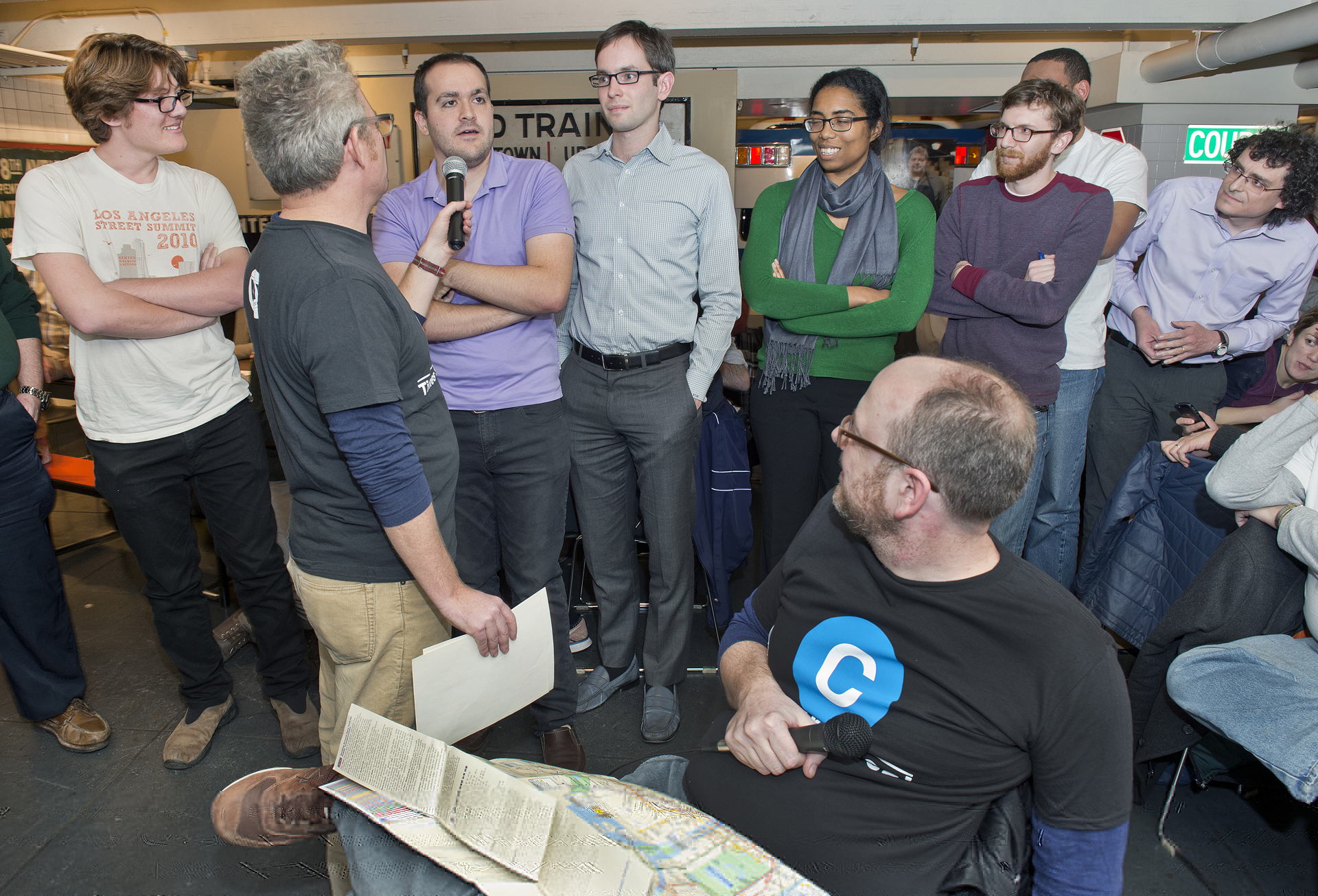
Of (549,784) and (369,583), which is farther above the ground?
(369,583)

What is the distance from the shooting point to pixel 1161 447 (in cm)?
238

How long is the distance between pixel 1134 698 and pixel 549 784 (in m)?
1.72

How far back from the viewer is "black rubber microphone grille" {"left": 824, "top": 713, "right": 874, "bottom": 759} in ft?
3.66

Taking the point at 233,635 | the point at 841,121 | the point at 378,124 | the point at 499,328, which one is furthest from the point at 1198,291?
the point at 233,635

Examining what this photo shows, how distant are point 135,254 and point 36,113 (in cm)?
469

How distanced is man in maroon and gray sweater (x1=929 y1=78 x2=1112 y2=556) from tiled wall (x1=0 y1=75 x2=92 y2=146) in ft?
18.4

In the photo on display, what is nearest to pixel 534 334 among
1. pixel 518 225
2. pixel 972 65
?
pixel 518 225

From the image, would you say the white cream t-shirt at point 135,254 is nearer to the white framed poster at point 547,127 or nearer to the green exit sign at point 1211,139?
the white framed poster at point 547,127

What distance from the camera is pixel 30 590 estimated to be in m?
2.31

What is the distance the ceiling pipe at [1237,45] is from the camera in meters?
4.23

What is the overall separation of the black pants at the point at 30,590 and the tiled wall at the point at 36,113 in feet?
13.4

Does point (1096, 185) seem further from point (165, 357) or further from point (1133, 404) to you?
point (165, 357)

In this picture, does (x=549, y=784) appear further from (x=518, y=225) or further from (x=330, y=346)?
(x=518, y=225)

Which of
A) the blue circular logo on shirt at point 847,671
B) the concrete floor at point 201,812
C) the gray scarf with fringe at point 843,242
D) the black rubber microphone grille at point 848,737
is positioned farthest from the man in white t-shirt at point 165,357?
the black rubber microphone grille at point 848,737
